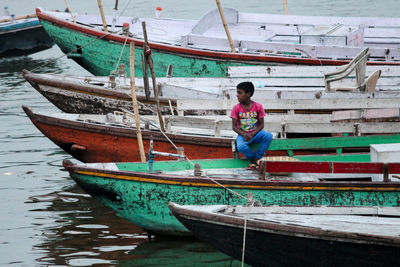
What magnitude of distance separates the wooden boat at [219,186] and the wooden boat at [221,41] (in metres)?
5.30

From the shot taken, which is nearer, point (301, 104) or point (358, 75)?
point (301, 104)

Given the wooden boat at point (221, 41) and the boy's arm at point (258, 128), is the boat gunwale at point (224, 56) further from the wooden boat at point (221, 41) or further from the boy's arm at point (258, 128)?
the boy's arm at point (258, 128)

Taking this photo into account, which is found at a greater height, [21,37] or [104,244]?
[21,37]

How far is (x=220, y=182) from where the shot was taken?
278 inches

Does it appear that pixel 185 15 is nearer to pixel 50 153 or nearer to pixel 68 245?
pixel 50 153

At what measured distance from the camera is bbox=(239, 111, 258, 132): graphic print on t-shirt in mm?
7824

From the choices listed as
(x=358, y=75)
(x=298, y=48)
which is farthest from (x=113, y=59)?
(x=358, y=75)

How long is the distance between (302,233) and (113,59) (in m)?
8.73

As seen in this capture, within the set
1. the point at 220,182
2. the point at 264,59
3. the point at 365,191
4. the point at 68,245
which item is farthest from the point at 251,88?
the point at 264,59

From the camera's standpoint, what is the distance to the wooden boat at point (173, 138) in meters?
8.30

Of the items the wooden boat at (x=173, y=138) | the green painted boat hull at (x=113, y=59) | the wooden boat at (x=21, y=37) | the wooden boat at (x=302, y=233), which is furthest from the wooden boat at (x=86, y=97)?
the wooden boat at (x=21, y=37)

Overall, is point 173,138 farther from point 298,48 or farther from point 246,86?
point 298,48

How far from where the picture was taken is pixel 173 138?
8.98 meters

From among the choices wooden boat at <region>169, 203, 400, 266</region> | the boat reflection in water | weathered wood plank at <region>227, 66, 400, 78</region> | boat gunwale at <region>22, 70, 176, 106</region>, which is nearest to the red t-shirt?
the boat reflection in water
